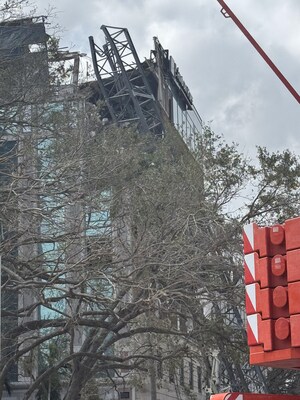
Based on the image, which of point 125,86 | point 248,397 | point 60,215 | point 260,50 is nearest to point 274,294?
point 248,397

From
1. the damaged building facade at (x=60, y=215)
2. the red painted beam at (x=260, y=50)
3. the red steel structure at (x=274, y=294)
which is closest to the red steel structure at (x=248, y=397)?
the red steel structure at (x=274, y=294)

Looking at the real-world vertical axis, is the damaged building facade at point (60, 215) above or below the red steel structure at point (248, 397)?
above

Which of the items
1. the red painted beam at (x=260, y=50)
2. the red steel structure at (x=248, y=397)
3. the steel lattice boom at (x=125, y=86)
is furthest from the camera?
the steel lattice boom at (x=125, y=86)

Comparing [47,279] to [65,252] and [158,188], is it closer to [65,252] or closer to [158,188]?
[65,252]

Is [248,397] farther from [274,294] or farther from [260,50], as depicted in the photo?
[260,50]

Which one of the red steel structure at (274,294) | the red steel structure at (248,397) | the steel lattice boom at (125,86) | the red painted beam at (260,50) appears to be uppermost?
the steel lattice boom at (125,86)

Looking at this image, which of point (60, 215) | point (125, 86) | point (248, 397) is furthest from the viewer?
point (125, 86)

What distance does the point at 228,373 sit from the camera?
23594mm

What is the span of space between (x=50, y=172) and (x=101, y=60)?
21.8 m

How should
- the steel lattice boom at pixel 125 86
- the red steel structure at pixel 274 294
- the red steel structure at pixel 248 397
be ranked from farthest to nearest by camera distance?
the steel lattice boom at pixel 125 86
the red steel structure at pixel 248 397
the red steel structure at pixel 274 294

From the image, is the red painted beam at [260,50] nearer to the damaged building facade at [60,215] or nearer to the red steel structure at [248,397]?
the red steel structure at [248,397]

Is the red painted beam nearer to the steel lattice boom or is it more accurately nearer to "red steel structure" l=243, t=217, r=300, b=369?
"red steel structure" l=243, t=217, r=300, b=369

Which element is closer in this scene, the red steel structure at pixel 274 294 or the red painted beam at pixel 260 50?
the red steel structure at pixel 274 294

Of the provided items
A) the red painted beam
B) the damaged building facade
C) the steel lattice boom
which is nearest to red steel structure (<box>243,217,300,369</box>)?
the red painted beam
